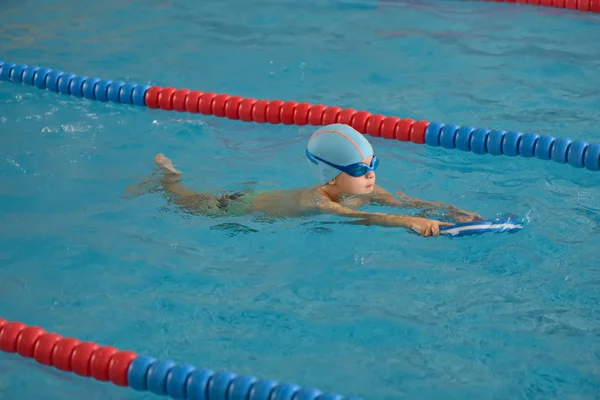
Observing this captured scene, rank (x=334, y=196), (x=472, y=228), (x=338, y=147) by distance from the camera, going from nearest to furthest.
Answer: (x=472, y=228), (x=338, y=147), (x=334, y=196)

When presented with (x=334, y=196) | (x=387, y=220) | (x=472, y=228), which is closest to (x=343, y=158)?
(x=334, y=196)

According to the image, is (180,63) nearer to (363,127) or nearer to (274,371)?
(363,127)

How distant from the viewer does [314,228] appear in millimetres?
4461

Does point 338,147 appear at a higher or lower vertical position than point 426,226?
higher

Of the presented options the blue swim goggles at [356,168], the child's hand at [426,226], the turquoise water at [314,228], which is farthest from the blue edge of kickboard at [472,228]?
the blue swim goggles at [356,168]

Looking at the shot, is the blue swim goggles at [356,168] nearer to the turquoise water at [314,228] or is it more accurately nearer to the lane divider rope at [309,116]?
the turquoise water at [314,228]

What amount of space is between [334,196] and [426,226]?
2.19ft

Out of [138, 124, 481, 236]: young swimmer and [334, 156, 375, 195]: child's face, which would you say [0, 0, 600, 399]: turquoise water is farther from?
[334, 156, 375, 195]: child's face

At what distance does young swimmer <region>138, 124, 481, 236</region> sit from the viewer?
4246mm

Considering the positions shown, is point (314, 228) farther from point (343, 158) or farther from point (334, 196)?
point (343, 158)

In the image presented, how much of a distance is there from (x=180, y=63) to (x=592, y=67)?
3220 millimetres

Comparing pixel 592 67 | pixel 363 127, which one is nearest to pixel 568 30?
pixel 592 67

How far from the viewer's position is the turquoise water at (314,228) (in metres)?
3.52

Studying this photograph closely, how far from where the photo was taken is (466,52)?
6781 mm
